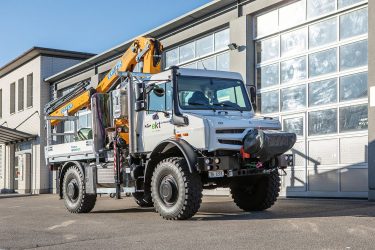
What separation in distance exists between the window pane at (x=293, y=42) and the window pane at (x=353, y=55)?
153cm

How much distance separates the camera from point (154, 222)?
33.2ft

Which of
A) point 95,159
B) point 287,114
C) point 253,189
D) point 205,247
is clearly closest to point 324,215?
point 253,189

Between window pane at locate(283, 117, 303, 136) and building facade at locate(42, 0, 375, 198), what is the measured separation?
0.09ft

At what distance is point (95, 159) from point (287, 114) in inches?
A: 244

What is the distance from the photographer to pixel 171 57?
21.7 meters

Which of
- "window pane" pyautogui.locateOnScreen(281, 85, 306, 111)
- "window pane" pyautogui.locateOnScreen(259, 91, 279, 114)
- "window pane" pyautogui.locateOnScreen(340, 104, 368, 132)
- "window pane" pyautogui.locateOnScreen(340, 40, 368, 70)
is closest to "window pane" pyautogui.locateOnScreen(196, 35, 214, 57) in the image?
"window pane" pyautogui.locateOnScreen(259, 91, 279, 114)

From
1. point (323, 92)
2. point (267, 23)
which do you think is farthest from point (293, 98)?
point (267, 23)

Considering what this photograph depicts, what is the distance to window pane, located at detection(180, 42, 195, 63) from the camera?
20.6 metres

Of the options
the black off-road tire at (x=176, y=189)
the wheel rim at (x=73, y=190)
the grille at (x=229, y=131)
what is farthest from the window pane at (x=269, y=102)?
the black off-road tire at (x=176, y=189)

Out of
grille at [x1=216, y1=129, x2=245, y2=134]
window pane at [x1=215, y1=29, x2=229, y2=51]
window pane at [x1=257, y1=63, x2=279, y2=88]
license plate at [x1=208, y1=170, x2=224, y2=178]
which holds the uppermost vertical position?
window pane at [x1=215, y1=29, x2=229, y2=51]

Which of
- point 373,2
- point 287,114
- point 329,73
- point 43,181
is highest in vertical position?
point 373,2

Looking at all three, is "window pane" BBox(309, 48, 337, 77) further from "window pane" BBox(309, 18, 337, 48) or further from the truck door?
the truck door

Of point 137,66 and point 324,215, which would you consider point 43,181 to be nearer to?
point 137,66

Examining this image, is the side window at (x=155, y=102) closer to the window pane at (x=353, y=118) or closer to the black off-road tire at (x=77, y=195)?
the black off-road tire at (x=77, y=195)
